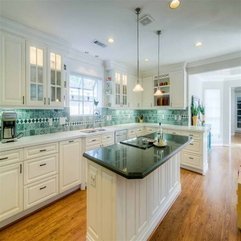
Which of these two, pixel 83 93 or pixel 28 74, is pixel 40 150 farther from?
pixel 83 93

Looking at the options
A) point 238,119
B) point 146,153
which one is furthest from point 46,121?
point 238,119

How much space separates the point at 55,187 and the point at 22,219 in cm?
55

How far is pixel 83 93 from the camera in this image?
3873mm

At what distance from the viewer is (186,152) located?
3.91 meters

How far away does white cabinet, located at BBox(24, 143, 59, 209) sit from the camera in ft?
7.28

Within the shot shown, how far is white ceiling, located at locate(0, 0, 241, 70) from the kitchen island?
5.72ft

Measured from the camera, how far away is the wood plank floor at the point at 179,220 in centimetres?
189

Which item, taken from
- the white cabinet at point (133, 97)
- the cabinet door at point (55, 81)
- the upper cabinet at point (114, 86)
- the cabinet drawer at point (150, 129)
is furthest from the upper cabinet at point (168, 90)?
the cabinet door at point (55, 81)

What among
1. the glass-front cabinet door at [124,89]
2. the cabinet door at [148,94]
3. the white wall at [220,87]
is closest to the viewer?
the glass-front cabinet door at [124,89]

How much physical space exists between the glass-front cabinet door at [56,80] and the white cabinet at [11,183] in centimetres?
109

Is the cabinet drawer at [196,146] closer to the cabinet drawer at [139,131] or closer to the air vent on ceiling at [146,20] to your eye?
the cabinet drawer at [139,131]

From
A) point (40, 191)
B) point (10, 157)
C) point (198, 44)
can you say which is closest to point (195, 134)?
point (198, 44)

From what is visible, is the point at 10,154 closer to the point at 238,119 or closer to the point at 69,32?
the point at 69,32

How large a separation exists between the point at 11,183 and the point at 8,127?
0.78 metres
